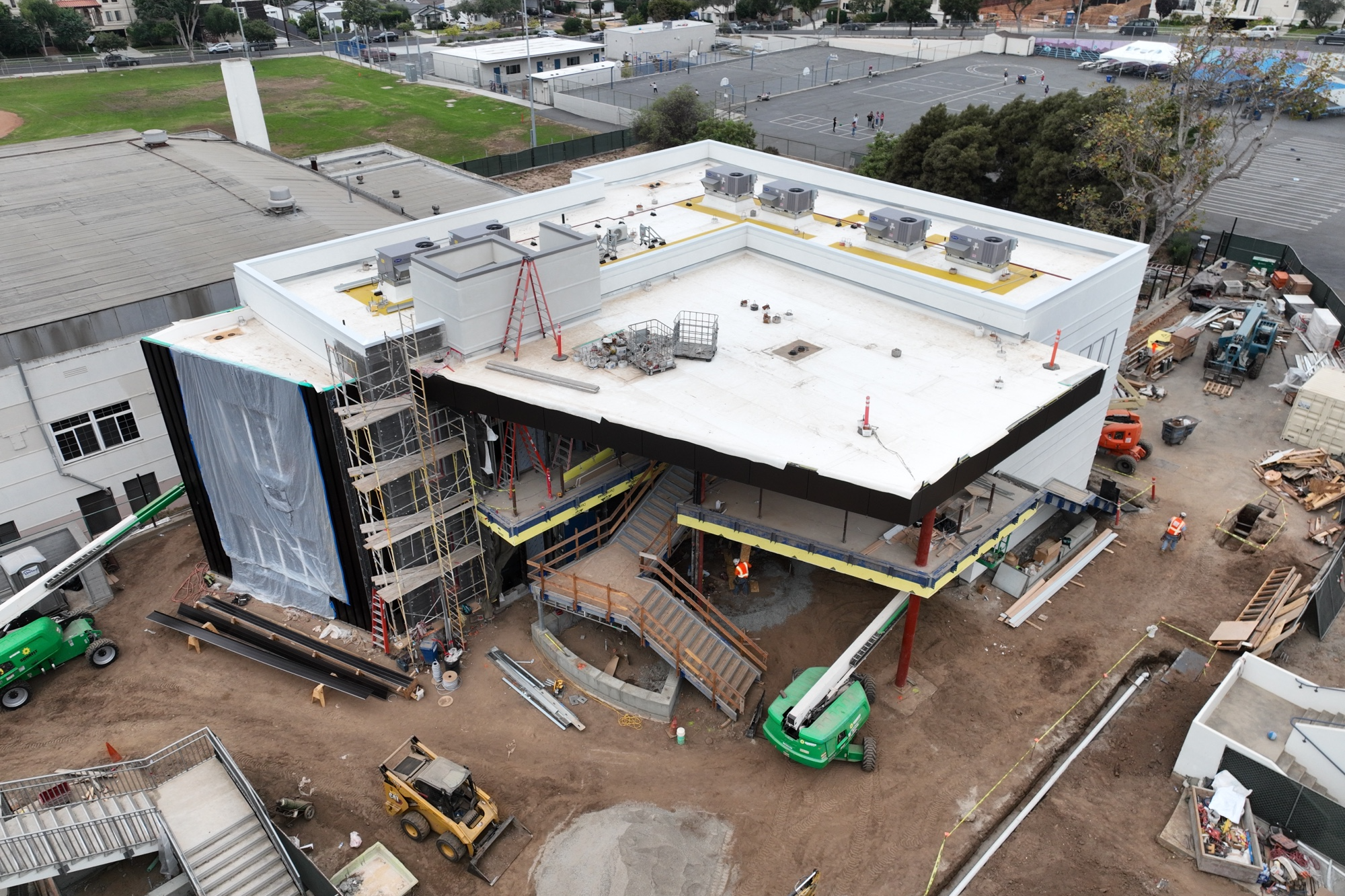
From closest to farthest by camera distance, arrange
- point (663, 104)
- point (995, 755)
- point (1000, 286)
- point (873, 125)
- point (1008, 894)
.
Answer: point (1008, 894) → point (995, 755) → point (1000, 286) → point (663, 104) → point (873, 125)

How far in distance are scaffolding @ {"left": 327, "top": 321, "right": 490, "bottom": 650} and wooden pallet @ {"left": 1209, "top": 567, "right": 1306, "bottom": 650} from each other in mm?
25039

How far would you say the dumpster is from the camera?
136 feet

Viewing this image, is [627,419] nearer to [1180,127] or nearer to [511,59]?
[1180,127]

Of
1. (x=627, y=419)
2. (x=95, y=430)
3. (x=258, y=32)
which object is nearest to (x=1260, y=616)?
(x=627, y=419)

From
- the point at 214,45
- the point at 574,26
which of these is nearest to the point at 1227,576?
the point at 574,26

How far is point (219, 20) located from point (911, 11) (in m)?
106

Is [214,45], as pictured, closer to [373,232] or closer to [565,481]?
[373,232]

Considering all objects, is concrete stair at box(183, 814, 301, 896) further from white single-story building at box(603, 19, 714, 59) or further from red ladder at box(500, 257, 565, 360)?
white single-story building at box(603, 19, 714, 59)

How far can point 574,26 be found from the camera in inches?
5610

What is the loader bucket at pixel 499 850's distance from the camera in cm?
2325

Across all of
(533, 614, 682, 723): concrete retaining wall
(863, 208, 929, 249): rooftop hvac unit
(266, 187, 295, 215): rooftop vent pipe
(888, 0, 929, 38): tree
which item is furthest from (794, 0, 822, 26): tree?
(533, 614, 682, 723): concrete retaining wall

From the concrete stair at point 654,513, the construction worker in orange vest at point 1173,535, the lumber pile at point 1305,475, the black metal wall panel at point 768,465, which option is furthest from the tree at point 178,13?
the lumber pile at point 1305,475

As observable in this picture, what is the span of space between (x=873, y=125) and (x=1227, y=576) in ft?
218

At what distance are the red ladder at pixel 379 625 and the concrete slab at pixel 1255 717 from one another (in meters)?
25.2
